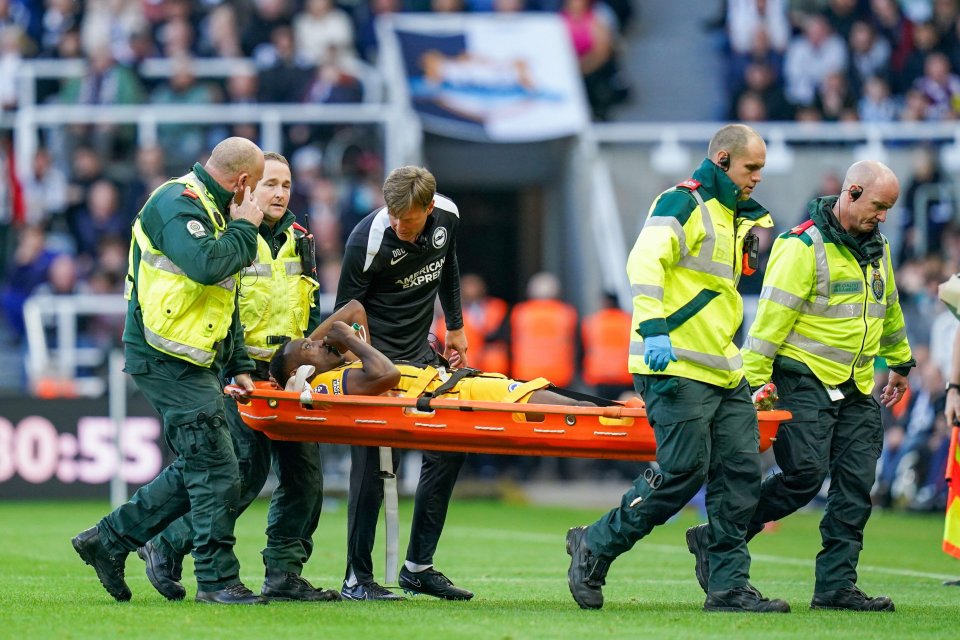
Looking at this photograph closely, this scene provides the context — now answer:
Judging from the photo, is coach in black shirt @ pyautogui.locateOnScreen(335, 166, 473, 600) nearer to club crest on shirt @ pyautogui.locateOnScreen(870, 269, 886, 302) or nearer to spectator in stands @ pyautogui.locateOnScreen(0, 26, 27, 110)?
club crest on shirt @ pyautogui.locateOnScreen(870, 269, 886, 302)

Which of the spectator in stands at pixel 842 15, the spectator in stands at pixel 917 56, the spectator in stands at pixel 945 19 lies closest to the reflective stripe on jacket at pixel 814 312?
the spectator in stands at pixel 917 56

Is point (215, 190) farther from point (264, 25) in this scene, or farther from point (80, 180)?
point (264, 25)

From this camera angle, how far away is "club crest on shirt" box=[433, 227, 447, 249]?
912 centimetres

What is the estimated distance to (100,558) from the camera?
847 cm

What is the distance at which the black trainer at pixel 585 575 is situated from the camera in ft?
27.5

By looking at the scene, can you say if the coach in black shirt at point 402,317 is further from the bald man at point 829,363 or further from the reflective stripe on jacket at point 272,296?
the bald man at point 829,363

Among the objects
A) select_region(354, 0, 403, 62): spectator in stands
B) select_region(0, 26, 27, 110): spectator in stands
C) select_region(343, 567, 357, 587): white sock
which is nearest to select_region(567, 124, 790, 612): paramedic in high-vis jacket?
select_region(343, 567, 357, 587): white sock

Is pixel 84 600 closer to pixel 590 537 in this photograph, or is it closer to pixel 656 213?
pixel 590 537

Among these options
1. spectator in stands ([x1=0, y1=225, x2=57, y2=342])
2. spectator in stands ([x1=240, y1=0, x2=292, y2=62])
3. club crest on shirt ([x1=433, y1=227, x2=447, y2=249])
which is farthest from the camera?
spectator in stands ([x1=240, y1=0, x2=292, y2=62])

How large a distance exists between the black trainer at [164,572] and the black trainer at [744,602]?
2.60m

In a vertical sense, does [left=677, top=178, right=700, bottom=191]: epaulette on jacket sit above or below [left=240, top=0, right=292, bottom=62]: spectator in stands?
below

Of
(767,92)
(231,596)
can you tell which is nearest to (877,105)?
(767,92)

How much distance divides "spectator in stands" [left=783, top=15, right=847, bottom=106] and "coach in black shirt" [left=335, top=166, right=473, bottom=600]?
13.3 metres

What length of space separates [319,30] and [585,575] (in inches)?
541
